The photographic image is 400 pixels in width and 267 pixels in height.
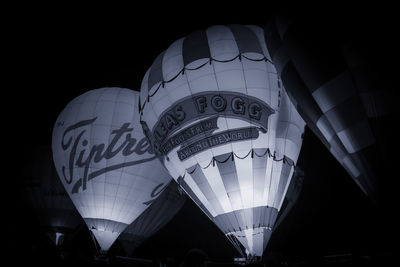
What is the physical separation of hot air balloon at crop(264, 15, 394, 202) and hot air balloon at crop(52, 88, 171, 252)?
17.1 feet

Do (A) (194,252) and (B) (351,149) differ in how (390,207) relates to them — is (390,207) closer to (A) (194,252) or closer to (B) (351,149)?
(B) (351,149)

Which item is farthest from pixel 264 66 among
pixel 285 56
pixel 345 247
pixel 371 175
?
pixel 345 247

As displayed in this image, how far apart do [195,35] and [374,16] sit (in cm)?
441

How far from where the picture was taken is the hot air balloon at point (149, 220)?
1002cm

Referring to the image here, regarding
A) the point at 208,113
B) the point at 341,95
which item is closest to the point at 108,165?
the point at 208,113

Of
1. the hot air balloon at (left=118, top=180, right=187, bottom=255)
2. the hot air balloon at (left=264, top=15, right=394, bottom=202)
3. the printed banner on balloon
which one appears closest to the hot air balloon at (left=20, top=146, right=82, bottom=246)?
the hot air balloon at (left=118, top=180, right=187, bottom=255)

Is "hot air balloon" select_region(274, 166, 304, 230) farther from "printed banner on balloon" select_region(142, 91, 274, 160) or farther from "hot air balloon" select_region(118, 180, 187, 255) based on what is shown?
"hot air balloon" select_region(118, 180, 187, 255)

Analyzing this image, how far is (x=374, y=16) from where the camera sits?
141 inches

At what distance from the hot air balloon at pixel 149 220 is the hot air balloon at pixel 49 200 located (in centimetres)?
254

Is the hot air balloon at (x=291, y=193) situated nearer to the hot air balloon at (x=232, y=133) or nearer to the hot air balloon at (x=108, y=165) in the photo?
the hot air balloon at (x=232, y=133)

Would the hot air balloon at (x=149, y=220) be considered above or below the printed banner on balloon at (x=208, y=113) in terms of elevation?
below

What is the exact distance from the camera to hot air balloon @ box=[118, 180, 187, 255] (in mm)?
10016

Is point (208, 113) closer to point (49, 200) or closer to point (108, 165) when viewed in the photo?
point (108, 165)

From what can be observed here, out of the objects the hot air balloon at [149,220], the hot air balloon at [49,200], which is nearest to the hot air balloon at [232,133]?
the hot air balloon at [149,220]
